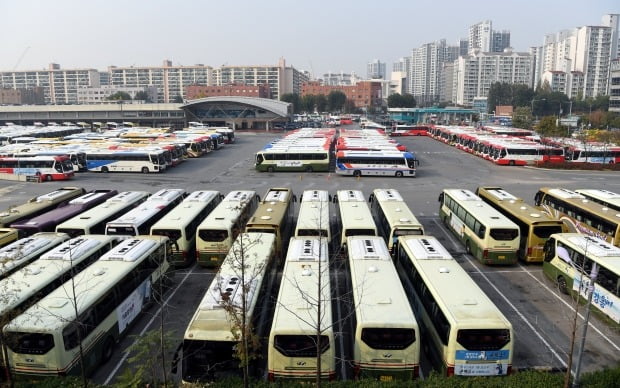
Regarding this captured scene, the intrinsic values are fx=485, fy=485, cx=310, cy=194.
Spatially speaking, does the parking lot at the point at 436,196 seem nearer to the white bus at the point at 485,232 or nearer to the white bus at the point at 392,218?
the white bus at the point at 485,232

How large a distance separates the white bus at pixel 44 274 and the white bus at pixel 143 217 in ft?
7.06

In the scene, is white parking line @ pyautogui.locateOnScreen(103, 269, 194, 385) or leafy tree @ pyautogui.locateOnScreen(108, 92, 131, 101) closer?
white parking line @ pyautogui.locateOnScreen(103, 269, 194, 385)

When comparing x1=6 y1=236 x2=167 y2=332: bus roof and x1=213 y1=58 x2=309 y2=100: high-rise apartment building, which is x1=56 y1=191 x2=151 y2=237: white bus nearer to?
x1=6 y1=236 x2=167 y2=332: bus roof

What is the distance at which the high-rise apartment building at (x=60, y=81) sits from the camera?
552 feet

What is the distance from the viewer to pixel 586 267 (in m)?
13.8

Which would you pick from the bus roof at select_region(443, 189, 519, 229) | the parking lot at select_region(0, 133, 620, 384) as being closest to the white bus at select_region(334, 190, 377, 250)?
the parking lot at select_region(0, 133, 620, 384)

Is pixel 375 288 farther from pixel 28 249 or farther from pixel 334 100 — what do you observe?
pixel 334 100

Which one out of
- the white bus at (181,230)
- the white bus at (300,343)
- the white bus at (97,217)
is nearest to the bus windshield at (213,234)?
the white bus at (181,230)

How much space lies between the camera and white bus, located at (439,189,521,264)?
16.9 metres

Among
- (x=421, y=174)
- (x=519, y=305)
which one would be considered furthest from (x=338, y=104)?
(x=519, y=305)

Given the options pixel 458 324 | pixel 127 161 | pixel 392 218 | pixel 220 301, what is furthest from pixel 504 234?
pixel 127 161

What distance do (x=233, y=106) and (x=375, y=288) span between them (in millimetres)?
86659

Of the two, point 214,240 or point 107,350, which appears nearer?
point 107,350

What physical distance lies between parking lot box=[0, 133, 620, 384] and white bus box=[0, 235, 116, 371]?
2227mm
